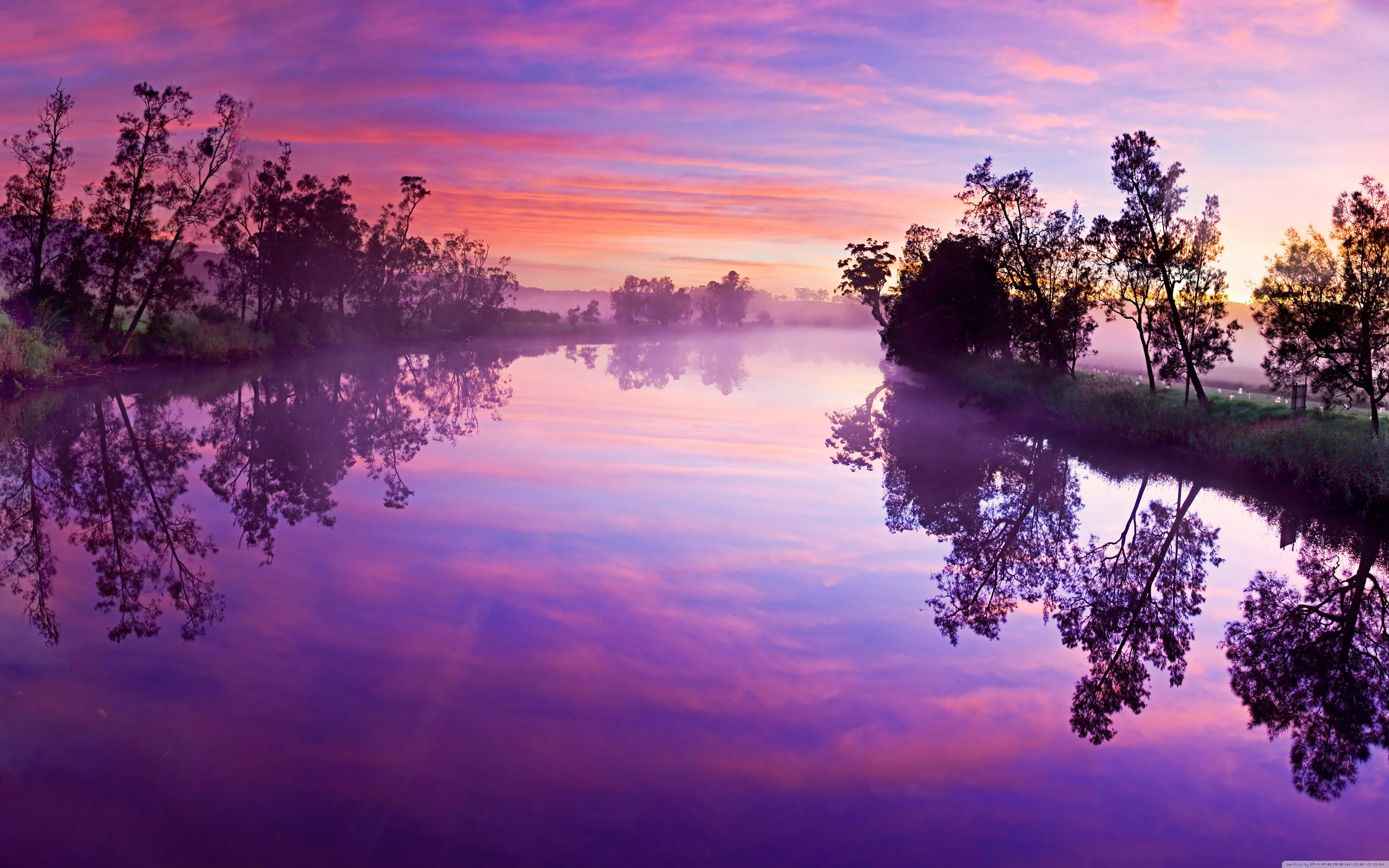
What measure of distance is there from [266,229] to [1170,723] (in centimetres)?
5073

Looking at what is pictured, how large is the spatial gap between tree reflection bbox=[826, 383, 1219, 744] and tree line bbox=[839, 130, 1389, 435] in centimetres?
531

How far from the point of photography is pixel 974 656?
791cm

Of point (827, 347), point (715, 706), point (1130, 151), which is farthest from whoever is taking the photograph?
point (827, 347)

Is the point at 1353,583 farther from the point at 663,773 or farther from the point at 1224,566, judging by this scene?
the point at 663,773

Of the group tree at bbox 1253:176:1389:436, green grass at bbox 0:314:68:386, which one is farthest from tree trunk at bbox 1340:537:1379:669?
green grass at bbox 0:314:68:386

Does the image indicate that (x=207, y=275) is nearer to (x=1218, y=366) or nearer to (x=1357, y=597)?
(x=1357, y=597)

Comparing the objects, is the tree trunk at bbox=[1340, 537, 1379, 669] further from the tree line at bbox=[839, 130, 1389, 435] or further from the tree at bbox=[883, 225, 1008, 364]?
the tree at bbox=[883, 225, 1008, 364]

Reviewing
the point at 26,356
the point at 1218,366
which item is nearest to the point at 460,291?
the point at 26,356

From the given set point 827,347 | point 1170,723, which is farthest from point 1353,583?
point 827,347

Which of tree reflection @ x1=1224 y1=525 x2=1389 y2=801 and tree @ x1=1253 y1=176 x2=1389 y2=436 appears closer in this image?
tree reflection @ x1=1224 y1=525 x2=1389 y2=801

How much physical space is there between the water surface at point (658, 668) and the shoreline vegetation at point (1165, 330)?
4.46m

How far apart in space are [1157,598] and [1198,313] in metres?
20.0

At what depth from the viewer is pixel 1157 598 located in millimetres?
10062

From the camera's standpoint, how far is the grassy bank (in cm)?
1577
